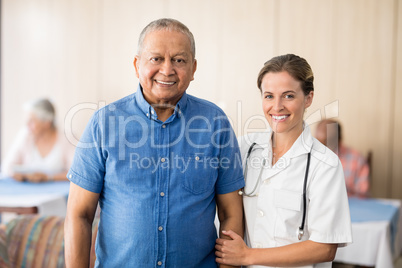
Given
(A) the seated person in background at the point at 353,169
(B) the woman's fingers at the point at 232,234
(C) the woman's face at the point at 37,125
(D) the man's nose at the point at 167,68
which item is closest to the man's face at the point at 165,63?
(D) the man's nose at the point at 167,68

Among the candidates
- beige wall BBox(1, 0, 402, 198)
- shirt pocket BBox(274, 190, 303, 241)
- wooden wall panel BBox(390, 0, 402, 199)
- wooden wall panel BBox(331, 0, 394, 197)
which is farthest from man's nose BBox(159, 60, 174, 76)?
wooden wall panel BBox(390, 0, 402, 199)

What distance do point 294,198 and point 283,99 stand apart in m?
0.31

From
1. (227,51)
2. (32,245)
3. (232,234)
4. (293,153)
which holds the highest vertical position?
(227,51)

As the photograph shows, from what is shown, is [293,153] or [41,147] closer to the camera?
[293,153]

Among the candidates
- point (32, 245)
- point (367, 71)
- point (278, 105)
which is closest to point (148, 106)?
point (278, 105)

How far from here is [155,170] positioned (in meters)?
1.20

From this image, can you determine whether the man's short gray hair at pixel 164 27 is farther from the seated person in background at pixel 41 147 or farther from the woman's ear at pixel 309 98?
the seated person in background at pixel 41 147

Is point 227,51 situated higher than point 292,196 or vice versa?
point 227,51

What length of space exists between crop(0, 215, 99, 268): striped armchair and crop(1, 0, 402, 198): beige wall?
58.1 inches

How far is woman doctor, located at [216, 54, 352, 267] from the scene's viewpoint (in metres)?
1.17

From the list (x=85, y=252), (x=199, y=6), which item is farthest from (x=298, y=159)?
(x=199, y=6)

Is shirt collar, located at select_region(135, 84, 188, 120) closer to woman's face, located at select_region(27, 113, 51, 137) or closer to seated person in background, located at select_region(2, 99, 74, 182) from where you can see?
seated person in background, located at select_region(2, 99, 74, 182)

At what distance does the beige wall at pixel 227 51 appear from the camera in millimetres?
3828

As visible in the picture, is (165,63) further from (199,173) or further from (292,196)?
(292,196)
